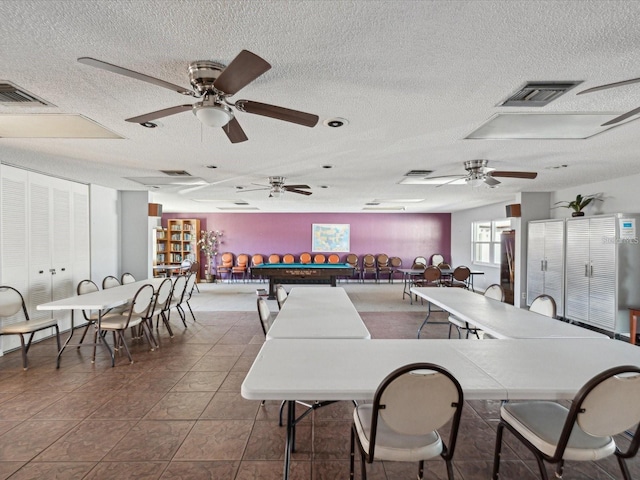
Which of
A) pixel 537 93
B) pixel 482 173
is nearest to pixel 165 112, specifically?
pixel 537 93

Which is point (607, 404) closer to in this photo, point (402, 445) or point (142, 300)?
point (402, 445)

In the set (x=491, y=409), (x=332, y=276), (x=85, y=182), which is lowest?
(x=491, y=409)

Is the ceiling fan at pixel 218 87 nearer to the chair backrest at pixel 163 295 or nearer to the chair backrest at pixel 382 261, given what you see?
the chair backrest at pixel 163 295

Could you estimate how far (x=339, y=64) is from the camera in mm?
1834

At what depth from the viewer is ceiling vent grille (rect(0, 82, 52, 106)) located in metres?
2.10

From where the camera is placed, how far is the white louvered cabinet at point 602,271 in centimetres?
464

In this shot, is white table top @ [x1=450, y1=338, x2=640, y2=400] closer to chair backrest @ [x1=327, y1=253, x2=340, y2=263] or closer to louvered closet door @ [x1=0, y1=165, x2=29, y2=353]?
louvered closet door @ [x1=0, y1=165, x2=29, y2=353]

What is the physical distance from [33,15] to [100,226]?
5261mm

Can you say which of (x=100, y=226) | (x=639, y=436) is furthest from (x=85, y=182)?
(x=639, y=436)

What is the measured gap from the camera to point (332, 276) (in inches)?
309

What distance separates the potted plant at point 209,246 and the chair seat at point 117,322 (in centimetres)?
699

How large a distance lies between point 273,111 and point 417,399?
5.82 ft

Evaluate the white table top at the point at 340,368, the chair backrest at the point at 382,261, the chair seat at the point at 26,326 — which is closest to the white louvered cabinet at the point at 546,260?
the chair backrest at the point at 382,261

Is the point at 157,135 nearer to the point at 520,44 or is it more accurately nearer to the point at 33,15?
the point at 33,15
